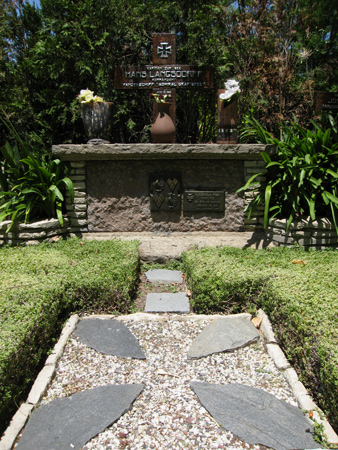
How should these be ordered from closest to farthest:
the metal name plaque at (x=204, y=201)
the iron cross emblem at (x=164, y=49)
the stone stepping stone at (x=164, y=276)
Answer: the stone stepping stone at (x=164, y=276), the metal name plaque at (x=204, y=201), the iron cross emblem at (x=164, y=49)

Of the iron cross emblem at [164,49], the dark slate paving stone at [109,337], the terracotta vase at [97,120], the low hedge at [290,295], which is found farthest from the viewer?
the iron cross emblem at [164,49]

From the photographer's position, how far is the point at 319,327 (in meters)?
2.23

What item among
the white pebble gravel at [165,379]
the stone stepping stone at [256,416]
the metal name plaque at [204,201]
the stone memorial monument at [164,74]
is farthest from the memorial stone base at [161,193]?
the stone stepping stone at [256,416]

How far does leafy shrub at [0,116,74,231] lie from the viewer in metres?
4.32

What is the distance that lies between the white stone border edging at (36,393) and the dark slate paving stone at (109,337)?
0.11m

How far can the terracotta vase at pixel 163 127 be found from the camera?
4469 millimetres

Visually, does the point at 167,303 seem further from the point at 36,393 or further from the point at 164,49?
the point at 164,49

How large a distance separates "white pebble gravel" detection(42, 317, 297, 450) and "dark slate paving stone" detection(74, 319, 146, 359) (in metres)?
0.05

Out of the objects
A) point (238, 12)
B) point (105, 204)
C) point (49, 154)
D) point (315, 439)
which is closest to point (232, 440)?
point (315, 439)

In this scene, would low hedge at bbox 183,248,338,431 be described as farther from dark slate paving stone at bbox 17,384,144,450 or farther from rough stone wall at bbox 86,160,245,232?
dark slate paving stone at bbox 17,384,144,450

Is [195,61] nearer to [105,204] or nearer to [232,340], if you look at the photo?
[105,204]

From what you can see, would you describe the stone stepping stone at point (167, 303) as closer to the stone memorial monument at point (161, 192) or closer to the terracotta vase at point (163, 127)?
the stone memorial monument at point (161, 192)

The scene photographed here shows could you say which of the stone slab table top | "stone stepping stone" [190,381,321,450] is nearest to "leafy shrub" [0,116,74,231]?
the stone slab table top

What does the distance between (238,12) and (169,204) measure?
11.9 ft
